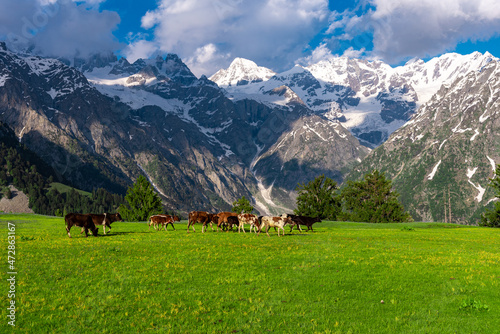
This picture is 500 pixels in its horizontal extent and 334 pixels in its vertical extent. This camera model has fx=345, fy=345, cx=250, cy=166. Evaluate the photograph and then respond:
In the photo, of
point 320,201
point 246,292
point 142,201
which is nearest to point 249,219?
point 246,292

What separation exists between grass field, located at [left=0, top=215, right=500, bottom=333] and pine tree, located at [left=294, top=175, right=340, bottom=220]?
256 feet

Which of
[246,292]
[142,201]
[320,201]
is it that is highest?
[320,201]

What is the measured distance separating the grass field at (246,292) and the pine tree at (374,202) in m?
84.3

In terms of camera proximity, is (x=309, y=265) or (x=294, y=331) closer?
(x=294, y=331)

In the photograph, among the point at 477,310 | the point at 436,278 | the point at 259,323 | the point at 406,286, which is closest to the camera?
the point at 259,323

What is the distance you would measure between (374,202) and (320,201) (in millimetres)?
19988

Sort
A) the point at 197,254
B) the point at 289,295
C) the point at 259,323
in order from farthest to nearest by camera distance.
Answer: the point at 197,254
the point at 289,295
the point at 259,323

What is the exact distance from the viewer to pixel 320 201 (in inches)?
4028

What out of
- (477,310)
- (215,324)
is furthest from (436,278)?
(215,324)

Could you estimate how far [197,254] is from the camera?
22.7 m

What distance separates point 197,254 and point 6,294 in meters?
10.8

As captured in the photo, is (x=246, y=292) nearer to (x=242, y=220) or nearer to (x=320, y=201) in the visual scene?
(x=242, y=220)

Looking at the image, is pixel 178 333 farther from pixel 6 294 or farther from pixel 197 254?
pixel 197 254

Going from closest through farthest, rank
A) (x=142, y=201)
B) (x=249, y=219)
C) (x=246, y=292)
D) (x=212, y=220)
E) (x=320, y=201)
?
(x=246, y=292), (x=249, y=219), (x=212, y=220), (x=142, y=201), (x=320, y=201)
